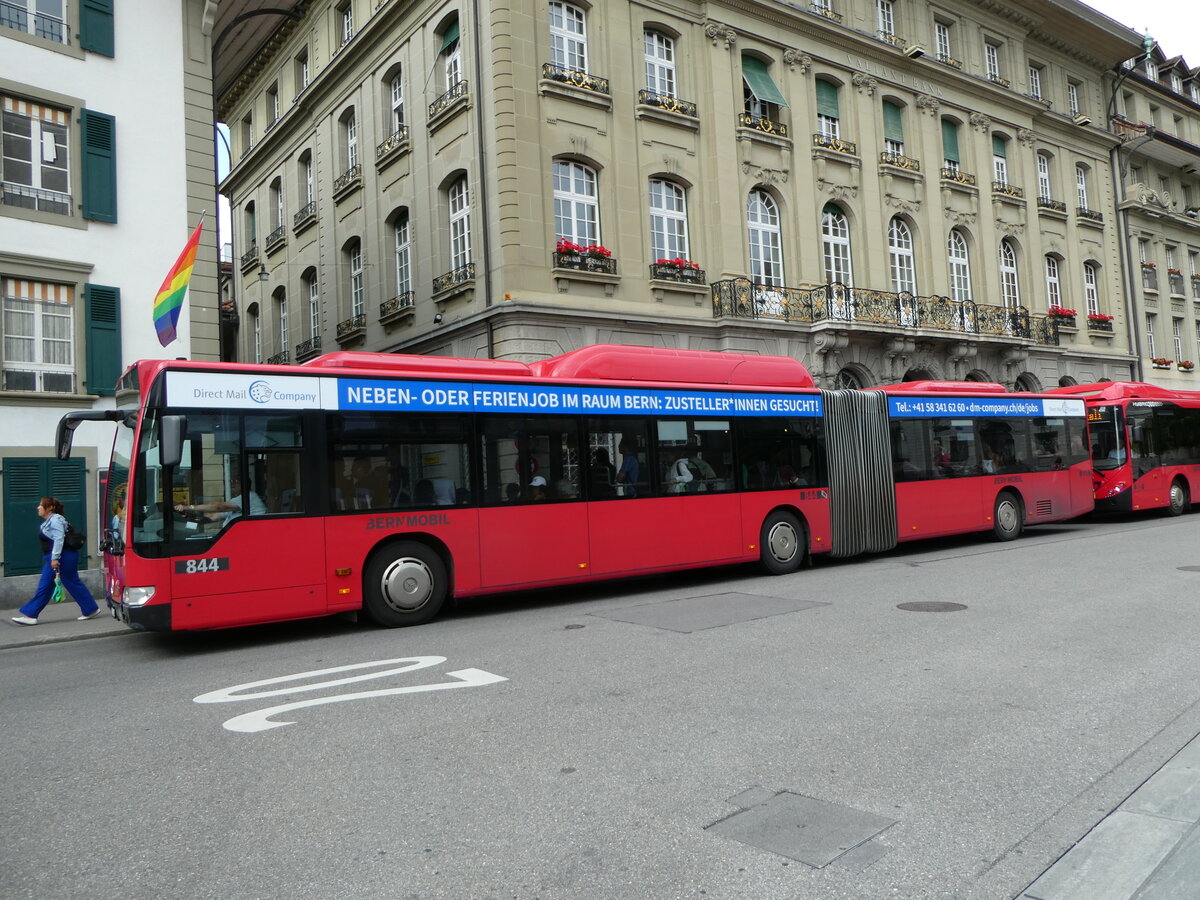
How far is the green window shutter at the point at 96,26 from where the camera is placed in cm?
1497

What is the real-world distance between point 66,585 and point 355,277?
15610 millimetres

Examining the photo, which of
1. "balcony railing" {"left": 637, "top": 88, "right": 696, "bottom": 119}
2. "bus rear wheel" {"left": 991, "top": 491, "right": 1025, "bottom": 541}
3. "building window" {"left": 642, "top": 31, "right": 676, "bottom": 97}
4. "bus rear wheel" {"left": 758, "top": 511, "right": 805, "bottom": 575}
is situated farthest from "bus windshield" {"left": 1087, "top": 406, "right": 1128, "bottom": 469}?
"building window" {"left": 642, "top": 31, "right": 676, "bottom": 97}

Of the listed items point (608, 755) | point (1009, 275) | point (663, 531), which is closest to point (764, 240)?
point (1009, 275)

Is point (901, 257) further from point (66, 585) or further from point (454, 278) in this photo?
point (66, 585)

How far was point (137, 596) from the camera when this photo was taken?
844cm

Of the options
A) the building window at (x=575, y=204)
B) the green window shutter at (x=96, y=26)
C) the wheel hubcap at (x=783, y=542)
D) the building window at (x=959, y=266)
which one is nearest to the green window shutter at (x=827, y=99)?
the building window at (x=959, y=266)

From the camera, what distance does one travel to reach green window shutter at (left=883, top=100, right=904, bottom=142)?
26672 mm

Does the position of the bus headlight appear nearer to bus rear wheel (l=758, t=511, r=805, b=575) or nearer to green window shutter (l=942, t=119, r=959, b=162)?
bus rear wheel (l=758, t=511, r=805, b=575)

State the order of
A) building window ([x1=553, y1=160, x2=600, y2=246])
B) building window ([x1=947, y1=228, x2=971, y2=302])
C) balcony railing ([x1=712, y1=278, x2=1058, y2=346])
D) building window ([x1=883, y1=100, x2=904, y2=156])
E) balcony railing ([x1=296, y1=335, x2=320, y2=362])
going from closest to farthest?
building window ([x1=553, y1=160, x2=600, y2=246]) < balcony railing ([x1=712, y1=278, x2=1058, y2=346]) < building window ([x1=883, y1=100, x2=904, y2=156]) < balcony railing ([x1=296, y1=335, x2=320, y2=362]) < building window ([x1=947, y1=228, x2=971, y2=302])

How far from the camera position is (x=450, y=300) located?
825 inches

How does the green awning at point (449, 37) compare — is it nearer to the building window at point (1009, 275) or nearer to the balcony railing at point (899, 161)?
the balcony railing at point (899, 161)

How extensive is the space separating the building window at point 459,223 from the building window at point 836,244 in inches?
385

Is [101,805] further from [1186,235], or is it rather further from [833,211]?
[1186,235]

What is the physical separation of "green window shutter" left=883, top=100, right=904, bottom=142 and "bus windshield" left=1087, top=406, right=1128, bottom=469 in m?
10.5
